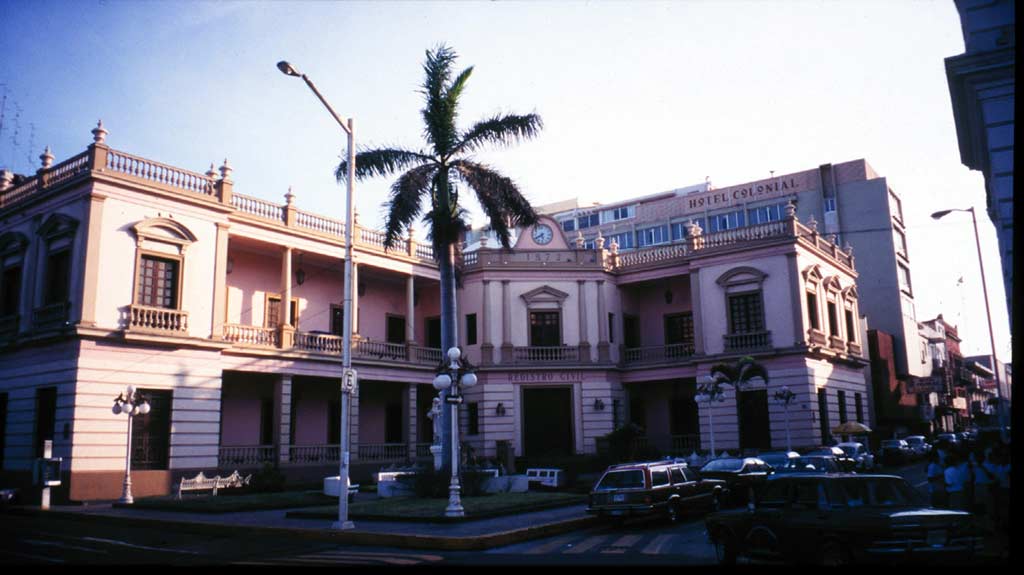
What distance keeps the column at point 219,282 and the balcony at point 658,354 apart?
19857 millimetres

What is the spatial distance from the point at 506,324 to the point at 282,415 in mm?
12057

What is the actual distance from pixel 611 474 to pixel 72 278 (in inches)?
726

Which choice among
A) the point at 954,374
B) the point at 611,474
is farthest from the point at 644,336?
the point at 954,374

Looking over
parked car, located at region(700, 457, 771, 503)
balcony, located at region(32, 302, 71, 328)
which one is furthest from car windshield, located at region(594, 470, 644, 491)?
balcony, located at region(32, 302, 71, 328)

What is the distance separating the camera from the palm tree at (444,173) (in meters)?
24.6

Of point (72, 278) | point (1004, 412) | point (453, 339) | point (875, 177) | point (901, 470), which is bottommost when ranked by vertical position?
point (901, 470)

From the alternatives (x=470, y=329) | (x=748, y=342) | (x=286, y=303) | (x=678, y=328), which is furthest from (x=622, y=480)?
(x=678, y=328)

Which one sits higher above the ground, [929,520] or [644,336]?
[644,336]

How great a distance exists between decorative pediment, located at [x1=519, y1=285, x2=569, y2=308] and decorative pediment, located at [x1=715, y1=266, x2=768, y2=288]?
7.66 meters

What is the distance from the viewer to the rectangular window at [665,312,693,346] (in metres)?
39.4

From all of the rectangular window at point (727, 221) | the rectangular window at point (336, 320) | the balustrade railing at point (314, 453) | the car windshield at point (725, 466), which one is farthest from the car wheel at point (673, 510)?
the rectangular window at point (727, 221)

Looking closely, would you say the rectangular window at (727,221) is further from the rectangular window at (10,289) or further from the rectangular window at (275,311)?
the rectangular window at (10,289)

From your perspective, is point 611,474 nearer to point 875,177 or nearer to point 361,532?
point 361,532

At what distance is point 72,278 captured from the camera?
80.8 feet
